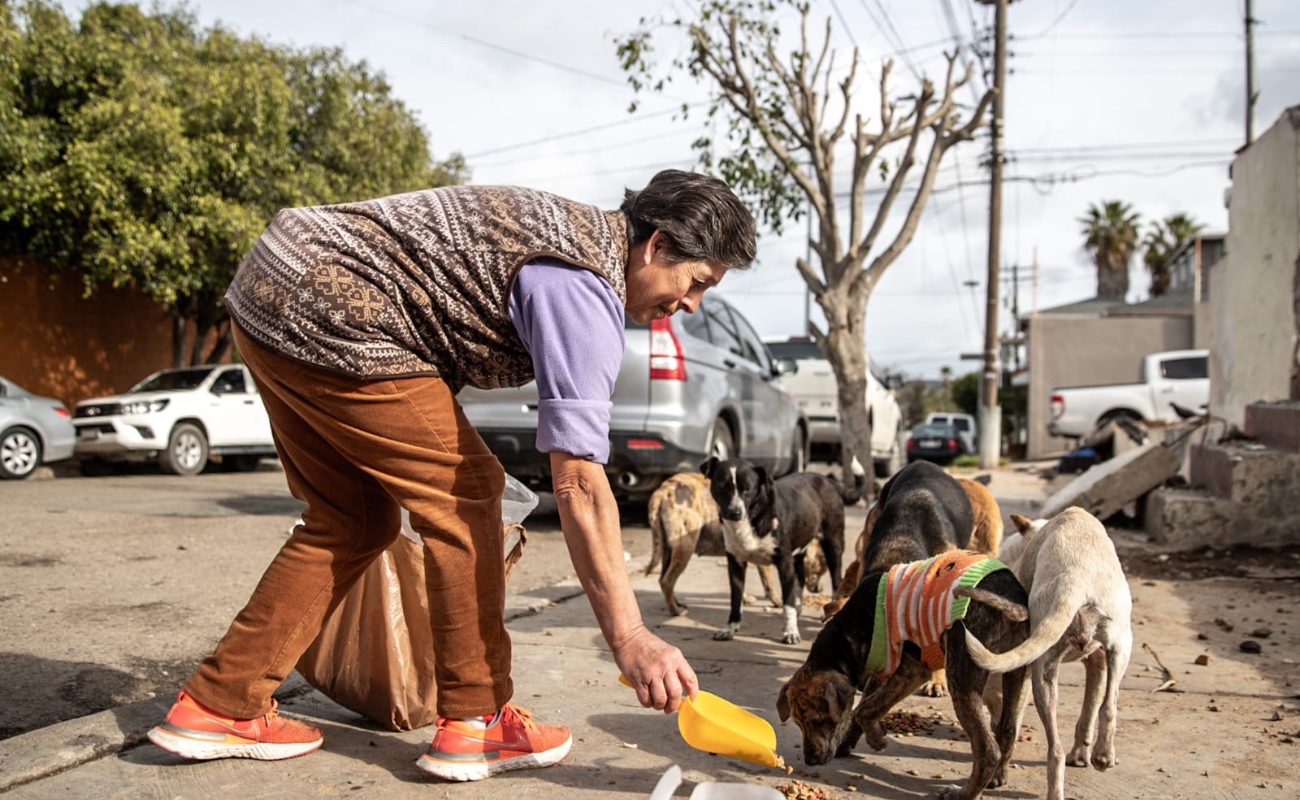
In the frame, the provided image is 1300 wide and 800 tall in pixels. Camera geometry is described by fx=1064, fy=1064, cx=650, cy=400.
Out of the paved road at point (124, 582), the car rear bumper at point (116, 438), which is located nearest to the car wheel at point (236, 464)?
the car rear bumper at point (116, 438)

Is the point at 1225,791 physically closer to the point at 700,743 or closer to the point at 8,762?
the point at 700,743

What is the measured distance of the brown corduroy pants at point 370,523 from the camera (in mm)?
2789

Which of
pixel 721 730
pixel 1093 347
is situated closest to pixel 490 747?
pixel 721 730

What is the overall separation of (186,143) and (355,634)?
1602 cm

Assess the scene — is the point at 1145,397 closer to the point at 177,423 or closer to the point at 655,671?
the point at 177,423

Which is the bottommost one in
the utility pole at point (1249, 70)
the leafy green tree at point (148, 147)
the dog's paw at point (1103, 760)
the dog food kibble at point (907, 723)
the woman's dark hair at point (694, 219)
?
the dog food kibble at point (907, 723)

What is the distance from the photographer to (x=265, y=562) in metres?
6.83

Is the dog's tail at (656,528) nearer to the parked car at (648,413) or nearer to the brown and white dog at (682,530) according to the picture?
the brown and white dog at (682,530)

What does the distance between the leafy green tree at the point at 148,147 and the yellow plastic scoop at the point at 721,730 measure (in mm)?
16418

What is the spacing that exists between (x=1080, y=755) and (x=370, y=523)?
2256 millimetres

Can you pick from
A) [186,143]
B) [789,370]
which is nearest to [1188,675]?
[789,370]

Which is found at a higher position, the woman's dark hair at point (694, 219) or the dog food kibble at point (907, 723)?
the woman's dark hair at point (694, 219)

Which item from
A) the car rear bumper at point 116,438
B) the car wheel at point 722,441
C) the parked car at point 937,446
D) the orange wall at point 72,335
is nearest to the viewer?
the car wheel at point 722,441

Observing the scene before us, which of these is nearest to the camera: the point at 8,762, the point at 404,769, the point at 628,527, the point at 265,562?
the point at 8,762
